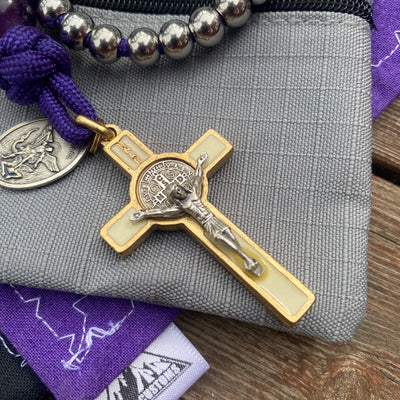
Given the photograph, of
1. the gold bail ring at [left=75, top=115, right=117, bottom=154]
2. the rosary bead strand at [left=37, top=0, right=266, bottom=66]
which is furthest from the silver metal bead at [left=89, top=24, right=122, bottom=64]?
the gold bail ring at [left=75, top=115, right=117, bottom=154]

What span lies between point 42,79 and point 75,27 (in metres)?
0.10

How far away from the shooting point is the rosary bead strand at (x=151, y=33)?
0.66 metres

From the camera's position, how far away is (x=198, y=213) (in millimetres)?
567

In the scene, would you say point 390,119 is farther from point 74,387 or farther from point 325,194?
point 74,387

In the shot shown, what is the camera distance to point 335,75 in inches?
25.4

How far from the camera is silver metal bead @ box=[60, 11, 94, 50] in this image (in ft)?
2.18

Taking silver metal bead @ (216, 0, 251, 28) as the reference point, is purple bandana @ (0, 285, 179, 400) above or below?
below

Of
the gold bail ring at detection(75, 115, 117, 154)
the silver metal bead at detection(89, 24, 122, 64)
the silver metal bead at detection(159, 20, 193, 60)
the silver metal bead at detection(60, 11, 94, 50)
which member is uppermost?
the silver metal bead at detection(60, 11, 94, 50)

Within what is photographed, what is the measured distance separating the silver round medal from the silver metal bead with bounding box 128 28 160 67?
16cm

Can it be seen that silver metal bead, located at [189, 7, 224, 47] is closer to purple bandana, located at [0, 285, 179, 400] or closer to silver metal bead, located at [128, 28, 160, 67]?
silver metal bead, located at [128, 28, 160, 67]

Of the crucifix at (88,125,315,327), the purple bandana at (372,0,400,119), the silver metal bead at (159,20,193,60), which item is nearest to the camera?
the crucifix at (88,125,315,327)

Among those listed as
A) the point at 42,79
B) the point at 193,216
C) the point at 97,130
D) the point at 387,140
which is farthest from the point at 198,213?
the point at 387,140

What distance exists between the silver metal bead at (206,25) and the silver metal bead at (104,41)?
0.11 metres

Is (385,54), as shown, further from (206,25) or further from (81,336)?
(81,336)
